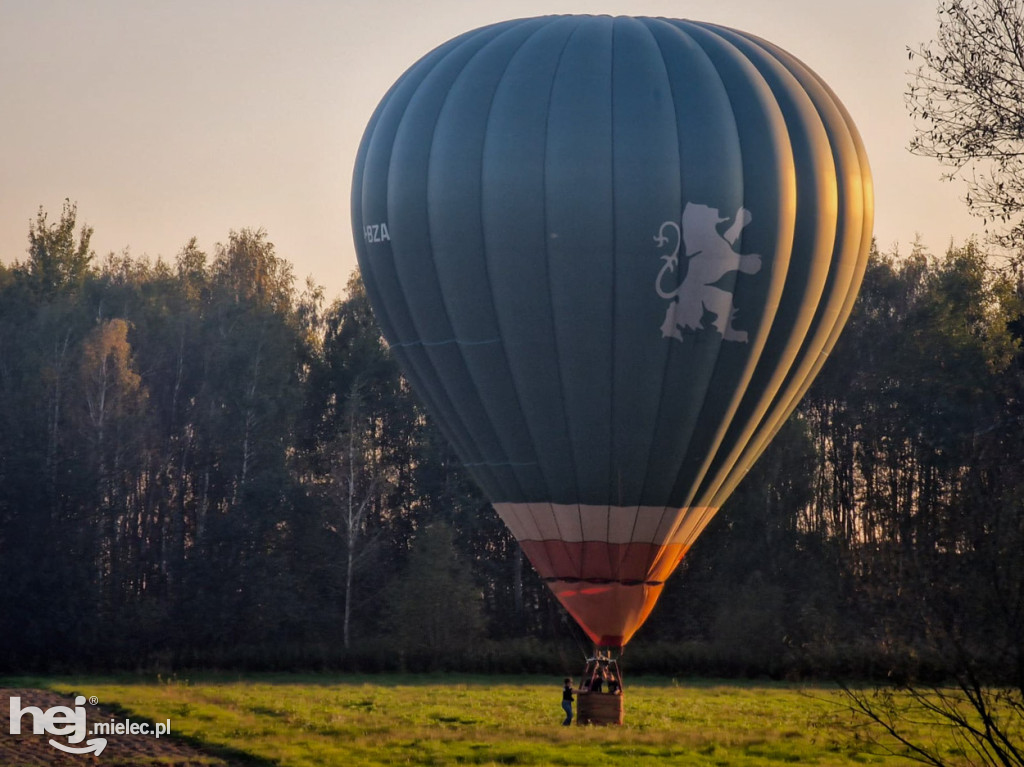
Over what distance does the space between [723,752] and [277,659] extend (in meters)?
24.5

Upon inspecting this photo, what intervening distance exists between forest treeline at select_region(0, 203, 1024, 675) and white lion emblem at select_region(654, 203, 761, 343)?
17.0m

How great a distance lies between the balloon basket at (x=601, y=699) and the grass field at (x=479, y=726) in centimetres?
28

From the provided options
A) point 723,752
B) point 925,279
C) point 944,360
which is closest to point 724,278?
point 723,752

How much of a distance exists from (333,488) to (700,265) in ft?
99.7

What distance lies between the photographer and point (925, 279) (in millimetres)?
58594

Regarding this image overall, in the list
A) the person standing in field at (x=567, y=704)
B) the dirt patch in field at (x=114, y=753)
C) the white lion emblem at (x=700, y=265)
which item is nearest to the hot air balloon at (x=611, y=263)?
the white lion emblem at (x=700, y=265)

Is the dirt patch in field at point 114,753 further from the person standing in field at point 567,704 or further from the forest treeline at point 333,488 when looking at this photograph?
the forest treeline at point 333,488

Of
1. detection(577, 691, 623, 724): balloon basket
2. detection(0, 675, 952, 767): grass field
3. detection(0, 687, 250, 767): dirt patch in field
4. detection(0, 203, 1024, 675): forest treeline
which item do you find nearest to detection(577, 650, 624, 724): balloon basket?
detection(577, 691, 623, 724): balloon basket

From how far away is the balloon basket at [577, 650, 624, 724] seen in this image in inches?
909

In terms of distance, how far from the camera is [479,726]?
78.7 feet

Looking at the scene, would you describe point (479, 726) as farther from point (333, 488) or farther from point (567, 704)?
point (333, 488)

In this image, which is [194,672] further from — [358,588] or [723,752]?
[723,752]

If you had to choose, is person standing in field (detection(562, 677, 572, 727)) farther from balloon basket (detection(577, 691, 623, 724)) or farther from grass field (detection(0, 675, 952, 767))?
balloon basket (detection(577, 691, 623, 724))

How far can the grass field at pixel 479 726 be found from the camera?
20.0 m
